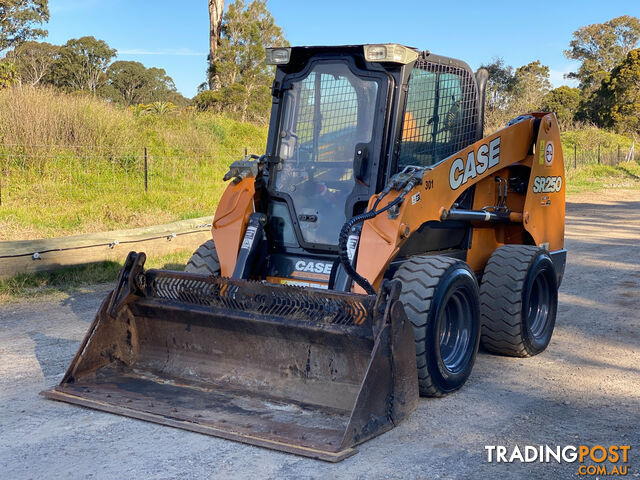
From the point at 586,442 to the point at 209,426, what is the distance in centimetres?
220

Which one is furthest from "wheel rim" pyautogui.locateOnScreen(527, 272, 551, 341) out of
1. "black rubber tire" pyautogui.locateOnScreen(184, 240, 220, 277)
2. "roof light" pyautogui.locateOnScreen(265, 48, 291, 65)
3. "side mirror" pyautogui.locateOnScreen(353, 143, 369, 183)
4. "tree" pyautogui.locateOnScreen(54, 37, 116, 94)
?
"tree" pyautogui.locateOnScreen(54, 37, 116, 94)

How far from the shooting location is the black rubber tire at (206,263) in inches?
231

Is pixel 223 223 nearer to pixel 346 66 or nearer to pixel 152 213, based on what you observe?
pixel 346 66

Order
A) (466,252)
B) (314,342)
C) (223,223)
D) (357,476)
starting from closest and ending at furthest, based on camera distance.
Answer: (357,476), (314,342), (223,223), (466,252)

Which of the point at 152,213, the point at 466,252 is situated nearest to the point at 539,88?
the point at 152,213

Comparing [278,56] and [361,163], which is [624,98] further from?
[361,163]

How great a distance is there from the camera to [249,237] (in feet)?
18.4

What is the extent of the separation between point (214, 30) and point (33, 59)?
10.6 metres

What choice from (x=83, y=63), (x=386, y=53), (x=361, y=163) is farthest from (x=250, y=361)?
(x=83, y=63)

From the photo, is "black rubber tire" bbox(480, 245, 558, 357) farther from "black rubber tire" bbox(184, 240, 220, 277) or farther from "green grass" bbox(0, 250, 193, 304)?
"green grass" bbox(0, 250, 193, 304)

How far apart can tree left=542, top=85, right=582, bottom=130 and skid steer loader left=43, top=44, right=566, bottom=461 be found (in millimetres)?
42617

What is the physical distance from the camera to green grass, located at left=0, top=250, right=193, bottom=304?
8234 millimetres

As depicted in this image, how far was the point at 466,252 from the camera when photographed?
6.40 m

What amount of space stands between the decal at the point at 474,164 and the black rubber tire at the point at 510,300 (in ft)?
2.49
